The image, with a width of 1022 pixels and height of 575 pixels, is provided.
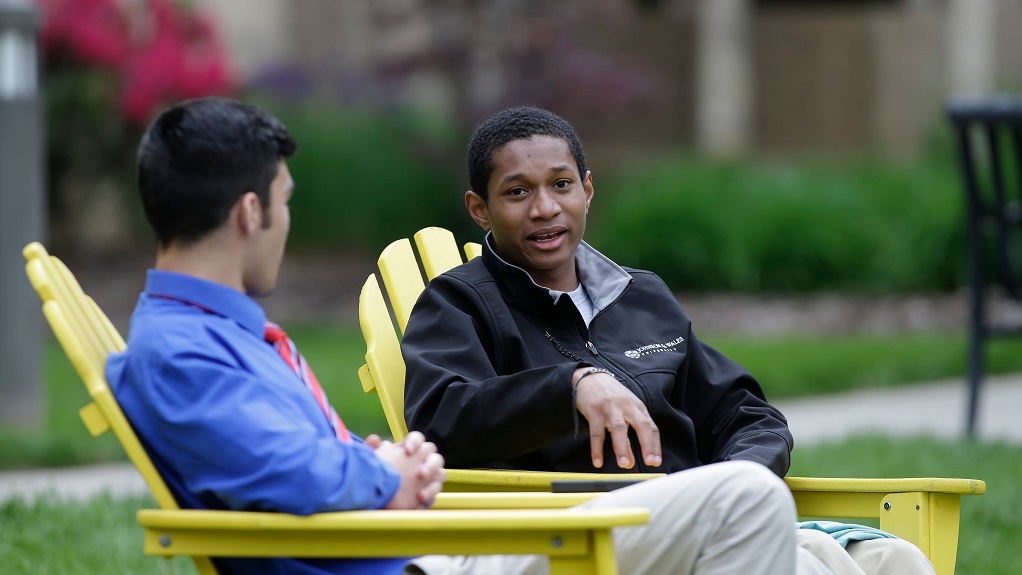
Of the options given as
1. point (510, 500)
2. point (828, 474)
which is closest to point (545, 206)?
point (510, 500)

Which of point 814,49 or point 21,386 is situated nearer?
point 21,386

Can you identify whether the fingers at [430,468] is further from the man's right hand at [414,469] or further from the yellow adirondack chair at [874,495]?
the yellow adirondack chair at [874,495]

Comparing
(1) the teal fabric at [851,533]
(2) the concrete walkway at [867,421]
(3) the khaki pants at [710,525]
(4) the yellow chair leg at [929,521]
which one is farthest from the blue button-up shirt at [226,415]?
(2) the concrete walkway at [867,421]

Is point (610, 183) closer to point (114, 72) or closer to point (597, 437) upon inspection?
point (114, 72)

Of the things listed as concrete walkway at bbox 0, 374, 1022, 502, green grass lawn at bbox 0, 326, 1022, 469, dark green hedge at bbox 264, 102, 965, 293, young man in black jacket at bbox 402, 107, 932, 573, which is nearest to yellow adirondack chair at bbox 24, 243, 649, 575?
young man in black jacket at bbox 402, 107, 932, 573

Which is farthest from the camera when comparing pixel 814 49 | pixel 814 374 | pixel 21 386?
pixel 814 49

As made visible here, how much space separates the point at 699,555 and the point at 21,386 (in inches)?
214

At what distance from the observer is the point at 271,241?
263cm

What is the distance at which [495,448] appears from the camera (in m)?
3.22

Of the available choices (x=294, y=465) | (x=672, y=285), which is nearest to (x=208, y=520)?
(x=294, y=465)

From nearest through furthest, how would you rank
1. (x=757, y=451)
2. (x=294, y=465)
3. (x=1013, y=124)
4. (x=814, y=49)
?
1. (x=294, y=465)
2. (x=757, y=451)
3. (x=1013, y=124)
4. (x=814, y=49)

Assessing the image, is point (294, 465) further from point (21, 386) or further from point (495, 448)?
point (21, 386)

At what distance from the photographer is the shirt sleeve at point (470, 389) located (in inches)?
121

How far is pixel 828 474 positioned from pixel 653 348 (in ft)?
8.49
